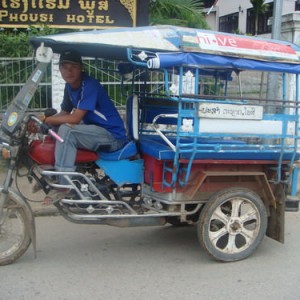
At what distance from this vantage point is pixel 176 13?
11.1 metres

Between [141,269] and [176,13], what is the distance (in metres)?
7.89

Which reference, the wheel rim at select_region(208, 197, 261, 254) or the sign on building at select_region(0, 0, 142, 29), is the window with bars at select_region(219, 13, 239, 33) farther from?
the wheel rim at select_region(208, 197, 261, 254)

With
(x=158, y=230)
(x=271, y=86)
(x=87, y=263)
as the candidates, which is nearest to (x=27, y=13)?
(x=271, y=86)

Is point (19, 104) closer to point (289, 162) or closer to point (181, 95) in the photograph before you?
point (181, 95)

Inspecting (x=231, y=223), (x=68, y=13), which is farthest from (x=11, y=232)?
(x=68, y=13)

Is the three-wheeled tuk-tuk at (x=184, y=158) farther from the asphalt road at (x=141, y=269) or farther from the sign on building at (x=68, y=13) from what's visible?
the sign on building at (x=68, y=13)

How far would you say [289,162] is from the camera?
15.2 ft

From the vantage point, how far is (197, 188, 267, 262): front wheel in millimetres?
Result: 4398

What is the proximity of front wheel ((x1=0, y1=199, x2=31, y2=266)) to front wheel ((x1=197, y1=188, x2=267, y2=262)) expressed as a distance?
1.53 meters

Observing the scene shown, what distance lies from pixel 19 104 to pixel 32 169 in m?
0.59

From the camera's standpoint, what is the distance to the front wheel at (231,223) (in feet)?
14.4

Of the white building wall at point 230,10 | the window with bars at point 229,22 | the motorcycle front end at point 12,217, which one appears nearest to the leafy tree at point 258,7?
the white building wall at point 230,10

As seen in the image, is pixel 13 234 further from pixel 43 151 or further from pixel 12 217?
pixel 43 151

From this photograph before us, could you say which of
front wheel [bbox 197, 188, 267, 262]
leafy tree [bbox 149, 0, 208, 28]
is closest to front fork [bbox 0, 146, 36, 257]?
front wheel [bbox 197, 188, 267, 262]
